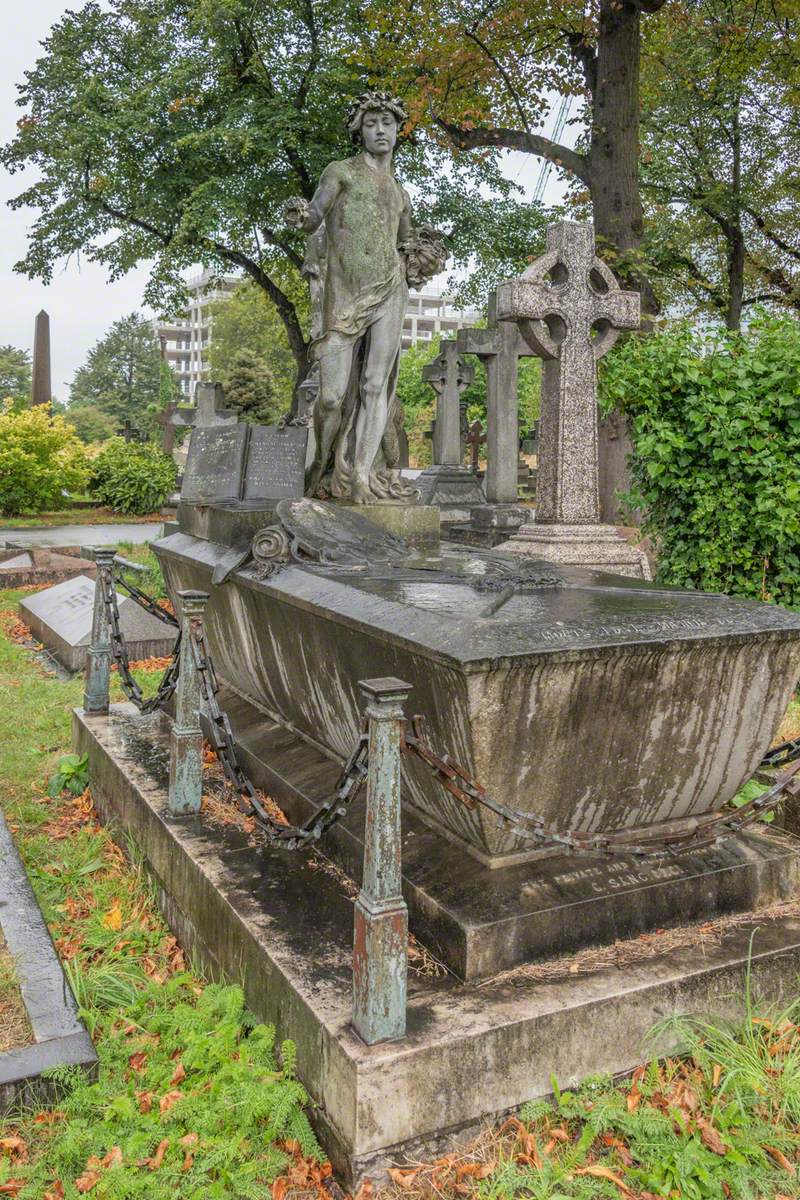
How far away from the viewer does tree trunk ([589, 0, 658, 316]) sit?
11883 mm

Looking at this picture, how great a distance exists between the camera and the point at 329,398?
5398 mm

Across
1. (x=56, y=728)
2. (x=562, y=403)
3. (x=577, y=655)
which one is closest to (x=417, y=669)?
(x=577, y=655)

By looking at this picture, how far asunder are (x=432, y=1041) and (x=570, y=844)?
0.64 meters

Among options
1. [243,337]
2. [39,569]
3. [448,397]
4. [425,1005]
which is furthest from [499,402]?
[243,337]

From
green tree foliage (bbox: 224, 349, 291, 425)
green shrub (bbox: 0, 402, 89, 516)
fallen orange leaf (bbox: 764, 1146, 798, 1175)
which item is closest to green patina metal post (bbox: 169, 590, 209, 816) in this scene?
fallen orange leaf (bbox: 764, 1146, 798, 1175)

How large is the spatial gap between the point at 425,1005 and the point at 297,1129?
438 millimetres

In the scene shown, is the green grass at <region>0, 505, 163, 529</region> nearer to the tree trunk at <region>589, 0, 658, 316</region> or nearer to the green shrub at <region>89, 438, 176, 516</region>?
the green shrub at <region>89, 438, 176, 516</region>

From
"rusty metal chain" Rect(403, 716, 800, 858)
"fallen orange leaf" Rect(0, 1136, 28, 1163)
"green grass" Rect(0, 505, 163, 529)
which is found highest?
"green grass" Rect(0, 505, 163, 529)

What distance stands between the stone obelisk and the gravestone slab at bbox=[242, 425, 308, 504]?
104 ft

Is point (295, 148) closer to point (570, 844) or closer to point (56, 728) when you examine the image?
point (56, 728)

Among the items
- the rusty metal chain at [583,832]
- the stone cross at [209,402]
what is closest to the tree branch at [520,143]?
the stone cross at [209,402]

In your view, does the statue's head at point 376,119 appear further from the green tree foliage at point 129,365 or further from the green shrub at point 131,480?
the green tree foliage at point 129,365

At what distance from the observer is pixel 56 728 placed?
21.2 feet

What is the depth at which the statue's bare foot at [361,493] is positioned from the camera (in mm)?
5465
